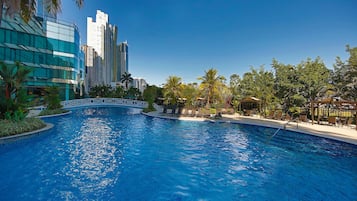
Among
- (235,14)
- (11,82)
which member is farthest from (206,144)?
(235,14)

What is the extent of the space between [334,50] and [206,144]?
17.5 metres

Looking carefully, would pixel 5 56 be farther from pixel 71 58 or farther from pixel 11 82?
pixel 11 82

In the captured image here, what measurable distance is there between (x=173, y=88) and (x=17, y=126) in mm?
15103

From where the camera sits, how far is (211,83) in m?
21.8

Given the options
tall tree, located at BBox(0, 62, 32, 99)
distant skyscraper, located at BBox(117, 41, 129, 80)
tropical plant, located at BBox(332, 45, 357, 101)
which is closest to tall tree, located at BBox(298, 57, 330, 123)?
tropical plant, located at BBox(332, 45, 357, 101)

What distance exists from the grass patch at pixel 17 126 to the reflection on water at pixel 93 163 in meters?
2.69

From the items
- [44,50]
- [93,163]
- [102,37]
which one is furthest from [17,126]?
[102,37]

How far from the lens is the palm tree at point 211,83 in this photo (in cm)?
2156

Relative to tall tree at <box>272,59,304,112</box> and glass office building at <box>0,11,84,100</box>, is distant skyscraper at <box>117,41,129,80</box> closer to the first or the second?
glass office building at <box>0,11,84,100</box>

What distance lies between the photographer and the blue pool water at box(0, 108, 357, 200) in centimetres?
432

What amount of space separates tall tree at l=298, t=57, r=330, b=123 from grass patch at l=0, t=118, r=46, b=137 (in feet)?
71.8

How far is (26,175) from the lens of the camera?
16.4 ft

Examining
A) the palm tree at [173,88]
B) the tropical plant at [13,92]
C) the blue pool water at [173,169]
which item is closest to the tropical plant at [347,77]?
the blue pool water at [173,169]

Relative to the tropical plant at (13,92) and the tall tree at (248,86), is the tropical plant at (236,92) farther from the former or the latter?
the tropical plant at (13,92)
